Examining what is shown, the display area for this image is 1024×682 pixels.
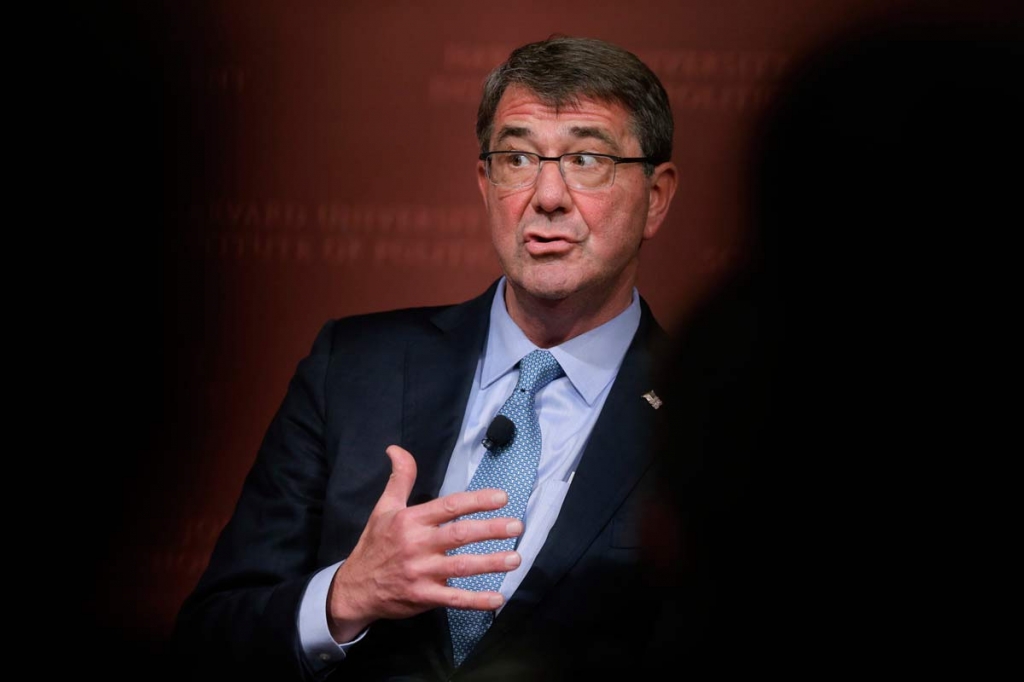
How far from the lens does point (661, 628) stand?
163 centimetres

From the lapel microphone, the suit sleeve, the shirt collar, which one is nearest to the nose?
the shirt collar

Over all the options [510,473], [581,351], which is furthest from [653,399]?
[510,473]

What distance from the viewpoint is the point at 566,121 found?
181cm

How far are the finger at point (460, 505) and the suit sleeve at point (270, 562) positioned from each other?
0.32 meters

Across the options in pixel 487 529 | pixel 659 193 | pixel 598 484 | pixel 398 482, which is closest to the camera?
pixel 487 529

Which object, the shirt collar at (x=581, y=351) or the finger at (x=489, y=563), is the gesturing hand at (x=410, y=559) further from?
the shirt collar at (x=581, y=351)

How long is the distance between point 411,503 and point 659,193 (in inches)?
26.5

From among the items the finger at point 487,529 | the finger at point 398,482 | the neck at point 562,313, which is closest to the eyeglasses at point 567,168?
the neck at point 562,313

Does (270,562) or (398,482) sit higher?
(398,482)

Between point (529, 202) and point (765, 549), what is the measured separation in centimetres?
84

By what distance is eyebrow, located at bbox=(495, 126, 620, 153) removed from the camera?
1.80m

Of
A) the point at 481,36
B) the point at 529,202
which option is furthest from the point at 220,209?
the point at 529,202

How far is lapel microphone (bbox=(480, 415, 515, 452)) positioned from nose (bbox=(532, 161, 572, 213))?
0.34 m

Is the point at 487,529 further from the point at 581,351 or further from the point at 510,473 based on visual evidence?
the point at 581,351
